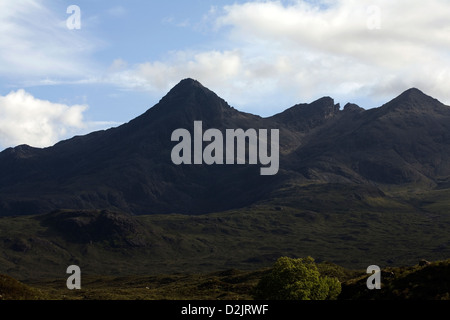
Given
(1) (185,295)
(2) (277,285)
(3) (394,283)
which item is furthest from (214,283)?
(3) (394,283)

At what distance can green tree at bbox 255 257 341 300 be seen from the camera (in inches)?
2840

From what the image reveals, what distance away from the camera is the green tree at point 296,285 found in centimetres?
7212

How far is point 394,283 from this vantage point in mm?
→ 67250

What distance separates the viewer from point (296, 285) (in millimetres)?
72438
